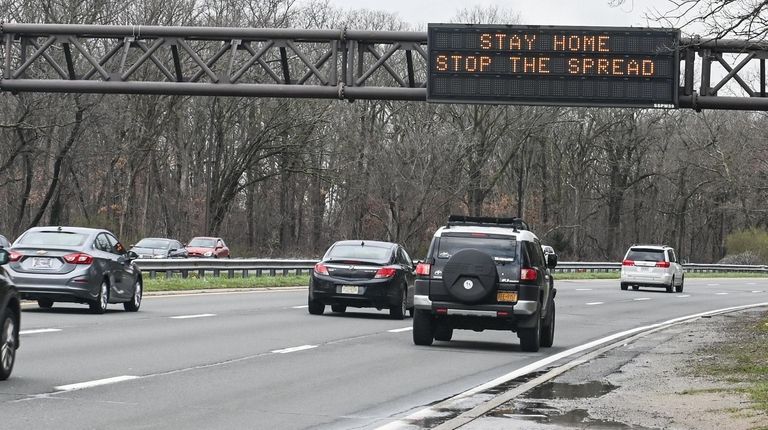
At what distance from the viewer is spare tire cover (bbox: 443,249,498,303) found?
742 inches

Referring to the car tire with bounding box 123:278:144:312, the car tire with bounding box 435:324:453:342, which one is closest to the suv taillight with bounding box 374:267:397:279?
the car tire with bounding box 123:278:144:312

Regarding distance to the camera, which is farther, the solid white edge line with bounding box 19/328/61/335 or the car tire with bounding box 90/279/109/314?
the car tire with bounding box 90/279/109/314

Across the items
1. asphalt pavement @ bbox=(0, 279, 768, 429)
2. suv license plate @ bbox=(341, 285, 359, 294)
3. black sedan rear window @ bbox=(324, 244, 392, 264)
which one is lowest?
asphalt pavement @ bbox=(0, 279, 768, 429)

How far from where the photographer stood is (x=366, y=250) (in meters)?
26.8

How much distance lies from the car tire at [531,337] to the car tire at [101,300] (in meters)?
7.73

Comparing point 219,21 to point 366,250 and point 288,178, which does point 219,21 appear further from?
point 366,250

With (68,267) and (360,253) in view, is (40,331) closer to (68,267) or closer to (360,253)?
(68,267)

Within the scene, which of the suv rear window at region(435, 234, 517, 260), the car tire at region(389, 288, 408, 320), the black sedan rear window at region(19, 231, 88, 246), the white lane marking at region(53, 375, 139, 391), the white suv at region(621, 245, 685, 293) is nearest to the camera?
the white lane marking at region(53, 375, 139, 391)

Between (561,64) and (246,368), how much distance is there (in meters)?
14.8

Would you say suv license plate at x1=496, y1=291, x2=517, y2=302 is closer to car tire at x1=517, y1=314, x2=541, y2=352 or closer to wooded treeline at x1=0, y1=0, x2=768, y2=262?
car tire at x1=517, y1=314, x2=541, y2=352

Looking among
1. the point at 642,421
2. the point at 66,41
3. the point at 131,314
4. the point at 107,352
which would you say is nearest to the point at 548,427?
the point at 642,421

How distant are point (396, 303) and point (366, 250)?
121cm

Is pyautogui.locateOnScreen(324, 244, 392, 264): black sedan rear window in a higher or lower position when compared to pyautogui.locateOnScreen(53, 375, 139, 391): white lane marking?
higher

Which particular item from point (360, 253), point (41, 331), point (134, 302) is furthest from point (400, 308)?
point (41, 331)
